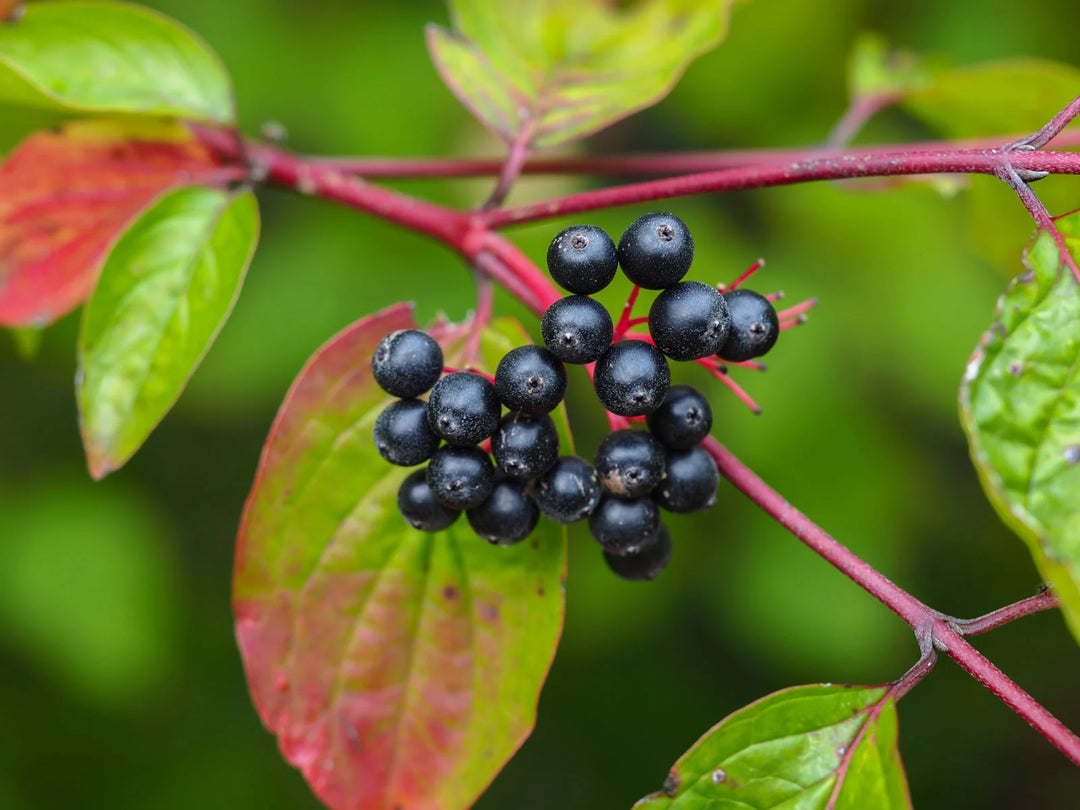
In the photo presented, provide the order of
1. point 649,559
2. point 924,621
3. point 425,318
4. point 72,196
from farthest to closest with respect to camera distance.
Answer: point 425,318, point 72,196, point 649,559, point 924,621

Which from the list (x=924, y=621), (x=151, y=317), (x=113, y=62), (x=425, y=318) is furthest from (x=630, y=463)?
(x=425, y=318)

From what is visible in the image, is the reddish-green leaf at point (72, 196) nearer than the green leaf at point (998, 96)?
Yes

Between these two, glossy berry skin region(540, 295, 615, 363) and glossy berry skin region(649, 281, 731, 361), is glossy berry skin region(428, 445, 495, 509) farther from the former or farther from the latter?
glossy berry skin region(649, 281, 731, 361)

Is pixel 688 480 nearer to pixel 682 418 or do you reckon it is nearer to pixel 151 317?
pixel 682 418

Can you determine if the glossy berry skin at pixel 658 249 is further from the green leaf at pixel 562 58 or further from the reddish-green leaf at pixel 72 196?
the reddish-green leaf at pixel 72 196

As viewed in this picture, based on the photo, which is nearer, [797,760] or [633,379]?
[633,379]

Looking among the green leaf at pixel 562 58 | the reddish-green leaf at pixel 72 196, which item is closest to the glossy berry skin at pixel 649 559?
the green leaf at pixel 562 58

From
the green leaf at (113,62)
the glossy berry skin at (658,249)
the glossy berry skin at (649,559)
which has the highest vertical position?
the green leaf at (113,62)
